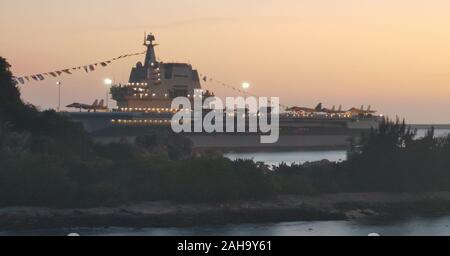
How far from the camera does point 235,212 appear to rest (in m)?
42.4

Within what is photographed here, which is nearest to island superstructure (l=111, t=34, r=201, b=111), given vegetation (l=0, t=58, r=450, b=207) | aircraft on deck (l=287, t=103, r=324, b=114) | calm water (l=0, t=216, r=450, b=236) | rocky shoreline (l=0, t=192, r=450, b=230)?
aircraft on deck (l=287, t=103, r=324, b=114)

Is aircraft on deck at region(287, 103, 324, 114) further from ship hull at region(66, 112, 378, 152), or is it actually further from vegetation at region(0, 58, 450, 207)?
vegetation at region(0, 58, 450, 207)

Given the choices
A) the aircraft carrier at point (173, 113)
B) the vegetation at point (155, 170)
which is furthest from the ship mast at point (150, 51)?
the vegetation at point (155, 170)

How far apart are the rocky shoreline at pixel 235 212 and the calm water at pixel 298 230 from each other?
1.00 m

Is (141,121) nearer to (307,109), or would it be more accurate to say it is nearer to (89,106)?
(89,106)

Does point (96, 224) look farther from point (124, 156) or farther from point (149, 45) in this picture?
point (149, 45)

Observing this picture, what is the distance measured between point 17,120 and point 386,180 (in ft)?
68.2

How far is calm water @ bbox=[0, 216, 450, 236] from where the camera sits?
3653 centimetres

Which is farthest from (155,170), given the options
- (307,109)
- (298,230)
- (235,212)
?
(307,109)

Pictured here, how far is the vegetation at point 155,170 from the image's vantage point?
4262 centimetres

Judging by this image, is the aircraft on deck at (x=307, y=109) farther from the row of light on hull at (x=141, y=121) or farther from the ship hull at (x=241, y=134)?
the row of light on hull at (x=141, y=121)
